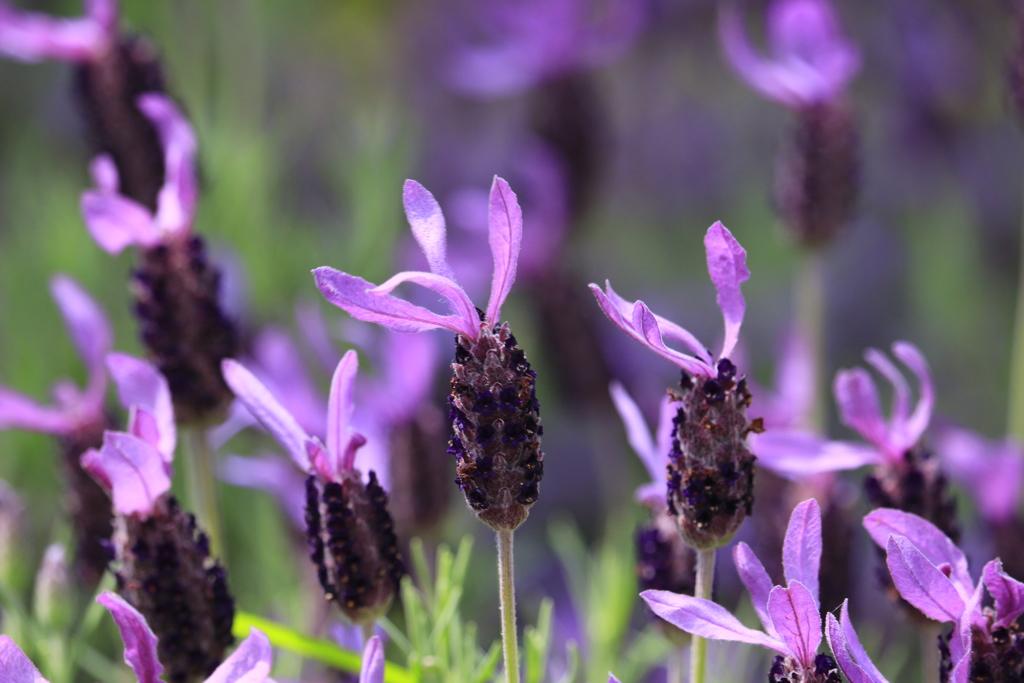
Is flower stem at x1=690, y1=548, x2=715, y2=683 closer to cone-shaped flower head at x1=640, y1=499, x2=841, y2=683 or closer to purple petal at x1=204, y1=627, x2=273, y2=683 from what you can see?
cone-shaped flower head at x1=640, y1=499, x2=841, y2=683

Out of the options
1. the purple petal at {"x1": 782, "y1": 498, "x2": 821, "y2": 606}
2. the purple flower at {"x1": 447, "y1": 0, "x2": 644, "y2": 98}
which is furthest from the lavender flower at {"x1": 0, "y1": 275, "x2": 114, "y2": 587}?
the purple flower at {"x1": 447, "y1": 0, "x2": 644, "y2": 98}

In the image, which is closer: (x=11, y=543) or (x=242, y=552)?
(x=11, y=543)

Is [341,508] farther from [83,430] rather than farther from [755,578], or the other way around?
[83,430]

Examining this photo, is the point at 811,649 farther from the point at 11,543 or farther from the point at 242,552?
the point at 242,552

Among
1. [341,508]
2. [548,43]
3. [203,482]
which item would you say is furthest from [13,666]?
[548,43]

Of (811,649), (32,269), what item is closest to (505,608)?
(811,649)

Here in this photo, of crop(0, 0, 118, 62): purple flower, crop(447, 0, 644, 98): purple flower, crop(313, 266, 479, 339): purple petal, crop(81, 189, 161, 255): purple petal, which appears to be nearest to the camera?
crop(313, 266, 479, 339): purple petal

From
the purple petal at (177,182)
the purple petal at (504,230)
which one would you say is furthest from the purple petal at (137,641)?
the purple petal at (177,182)
